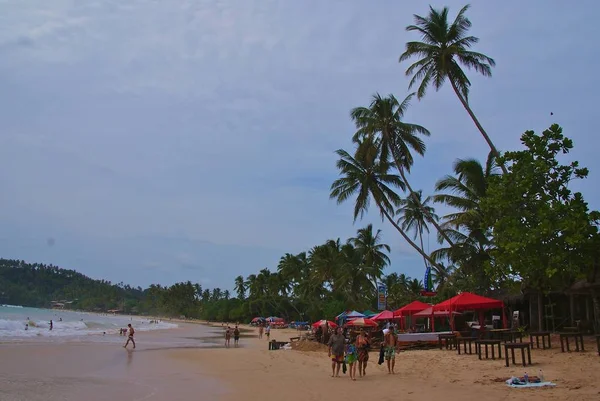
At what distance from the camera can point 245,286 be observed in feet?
338

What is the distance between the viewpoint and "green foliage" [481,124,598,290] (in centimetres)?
1451

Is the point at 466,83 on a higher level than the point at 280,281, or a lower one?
higher

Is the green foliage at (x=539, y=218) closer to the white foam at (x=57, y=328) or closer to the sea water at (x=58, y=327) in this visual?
the sea water at (x=58, y=327)

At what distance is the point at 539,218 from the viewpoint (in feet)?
49.0

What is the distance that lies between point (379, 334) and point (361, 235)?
2282cm

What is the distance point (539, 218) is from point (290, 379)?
27.4 ft

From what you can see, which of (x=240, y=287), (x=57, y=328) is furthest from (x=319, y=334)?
(x=240, y=287)

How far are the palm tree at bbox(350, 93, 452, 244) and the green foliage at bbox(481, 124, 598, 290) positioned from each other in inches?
487

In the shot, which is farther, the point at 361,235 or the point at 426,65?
the point at 361,235

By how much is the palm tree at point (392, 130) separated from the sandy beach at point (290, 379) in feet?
44.8

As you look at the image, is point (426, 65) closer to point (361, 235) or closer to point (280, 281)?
point (361, 235)

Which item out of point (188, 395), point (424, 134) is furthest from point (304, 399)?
point (424, 134)

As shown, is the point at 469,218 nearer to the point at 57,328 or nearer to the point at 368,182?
the point at 368,182

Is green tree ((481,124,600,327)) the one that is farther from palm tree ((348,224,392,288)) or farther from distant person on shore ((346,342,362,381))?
palm tree ((348,224,392,288))
